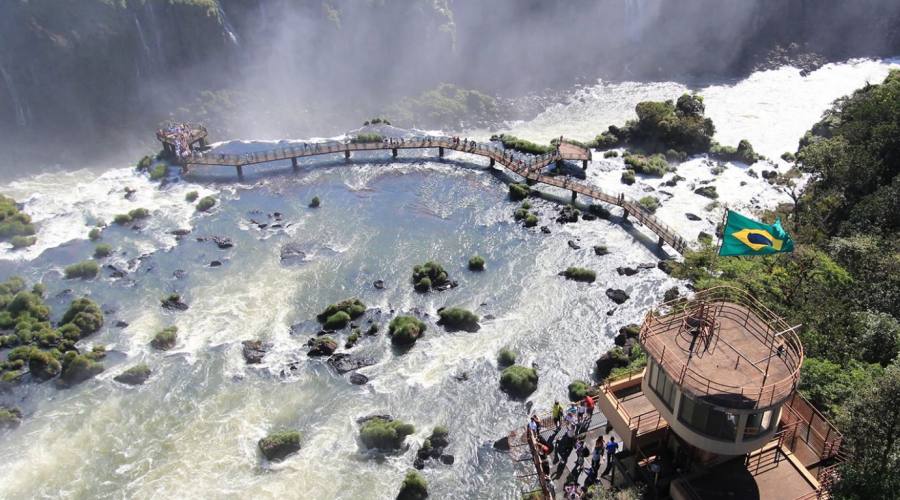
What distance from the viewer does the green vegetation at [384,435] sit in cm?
4622

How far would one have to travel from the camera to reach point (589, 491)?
32938 millimetres

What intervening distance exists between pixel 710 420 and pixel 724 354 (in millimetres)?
3228

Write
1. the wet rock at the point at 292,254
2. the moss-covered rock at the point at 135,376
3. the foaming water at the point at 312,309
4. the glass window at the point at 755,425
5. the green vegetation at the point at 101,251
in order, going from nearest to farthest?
the glass window at the point at 755,425
the foaming water at the point at 312,309
the moss-covered rock at the point at 135,376
the wet rock at the point at 292,254
the green vegetation at the point at 101,251

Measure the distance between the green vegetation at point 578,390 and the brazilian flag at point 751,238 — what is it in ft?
59.4

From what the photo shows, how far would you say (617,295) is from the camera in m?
61.5

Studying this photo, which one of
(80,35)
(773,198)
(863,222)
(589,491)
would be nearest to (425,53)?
(80,35)

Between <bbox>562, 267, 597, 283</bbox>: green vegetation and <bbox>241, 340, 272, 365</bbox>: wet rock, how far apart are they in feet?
94.0

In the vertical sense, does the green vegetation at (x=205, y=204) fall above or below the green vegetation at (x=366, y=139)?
below

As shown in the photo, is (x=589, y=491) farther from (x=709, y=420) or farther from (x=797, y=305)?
(x=797, y=305)

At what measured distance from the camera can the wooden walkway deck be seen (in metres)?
78.8

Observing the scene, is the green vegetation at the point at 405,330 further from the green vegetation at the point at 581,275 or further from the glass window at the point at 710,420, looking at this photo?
the glass window at the point at 710,420

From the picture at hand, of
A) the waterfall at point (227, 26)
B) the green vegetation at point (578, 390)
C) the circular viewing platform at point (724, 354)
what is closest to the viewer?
the circular viewing platform at point (724, 354)

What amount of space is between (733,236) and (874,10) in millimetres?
125036

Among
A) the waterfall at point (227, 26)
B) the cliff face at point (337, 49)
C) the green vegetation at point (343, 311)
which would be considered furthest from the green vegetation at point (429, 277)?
the waterfall at point (227, 26)
